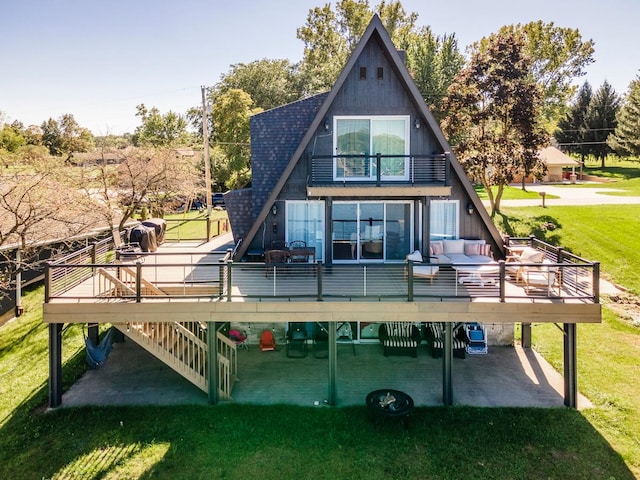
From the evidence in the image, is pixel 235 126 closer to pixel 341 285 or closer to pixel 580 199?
pixel 580 199

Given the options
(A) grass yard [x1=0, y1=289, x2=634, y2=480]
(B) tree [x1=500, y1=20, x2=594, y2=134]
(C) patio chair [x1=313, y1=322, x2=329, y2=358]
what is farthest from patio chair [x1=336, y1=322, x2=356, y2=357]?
(B) tree [x1=500, y1=20, x2=594, y2=134]

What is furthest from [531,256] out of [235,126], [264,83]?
[264,83]

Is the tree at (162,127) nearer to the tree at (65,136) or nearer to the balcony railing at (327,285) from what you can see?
the tree at (65,136)

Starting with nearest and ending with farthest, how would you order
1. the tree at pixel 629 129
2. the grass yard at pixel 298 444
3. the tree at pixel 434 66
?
the grass yard at pixel 298 444, the tree at pixel 434 66, the tree at pixel 629 129

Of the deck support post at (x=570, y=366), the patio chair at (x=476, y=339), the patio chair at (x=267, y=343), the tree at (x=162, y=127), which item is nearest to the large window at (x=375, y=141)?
the patio chair at (x=476, y=339)

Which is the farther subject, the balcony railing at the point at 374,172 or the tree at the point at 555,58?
the tree at the point at 555,58

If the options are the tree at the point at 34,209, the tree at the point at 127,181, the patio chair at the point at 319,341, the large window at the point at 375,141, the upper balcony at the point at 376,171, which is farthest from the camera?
the tree at the point at 127,181

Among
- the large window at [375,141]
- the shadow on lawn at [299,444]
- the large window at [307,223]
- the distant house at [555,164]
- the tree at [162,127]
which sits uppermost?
the tree at [162,127]
